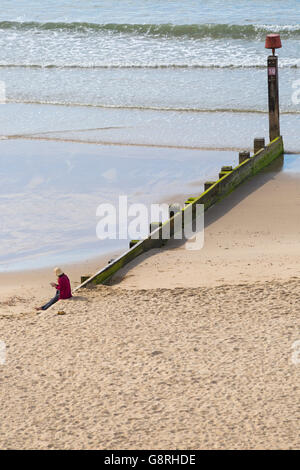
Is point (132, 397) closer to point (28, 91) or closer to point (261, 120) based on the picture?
point (261, 120)

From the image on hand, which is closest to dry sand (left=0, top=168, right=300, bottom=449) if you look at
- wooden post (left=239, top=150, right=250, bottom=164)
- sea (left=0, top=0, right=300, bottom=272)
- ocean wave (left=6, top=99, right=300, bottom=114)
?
sea (left=0, top=0, right=300, bottom=272)

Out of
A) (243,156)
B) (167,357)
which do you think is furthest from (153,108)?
(167,357)

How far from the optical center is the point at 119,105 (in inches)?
869

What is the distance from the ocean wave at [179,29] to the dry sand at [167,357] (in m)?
20.1

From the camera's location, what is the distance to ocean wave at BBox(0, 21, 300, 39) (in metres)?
30.6

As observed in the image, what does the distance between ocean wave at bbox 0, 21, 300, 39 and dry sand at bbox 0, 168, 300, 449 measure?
66.1ft

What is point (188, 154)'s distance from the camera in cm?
1714

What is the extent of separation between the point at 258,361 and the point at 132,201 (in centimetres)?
628

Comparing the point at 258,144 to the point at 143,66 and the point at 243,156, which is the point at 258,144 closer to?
the point at 243,156

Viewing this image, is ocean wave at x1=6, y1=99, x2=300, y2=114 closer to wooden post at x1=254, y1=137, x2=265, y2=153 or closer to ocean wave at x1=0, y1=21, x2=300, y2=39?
wooden post at x1=254, y1=137, x2=265, y2=153

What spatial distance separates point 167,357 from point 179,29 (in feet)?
82.7

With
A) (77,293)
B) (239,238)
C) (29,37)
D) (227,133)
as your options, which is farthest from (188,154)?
(29,37)

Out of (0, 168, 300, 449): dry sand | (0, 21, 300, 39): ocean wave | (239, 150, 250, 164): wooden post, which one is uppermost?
(0, 21, 300, 39): ocean wave

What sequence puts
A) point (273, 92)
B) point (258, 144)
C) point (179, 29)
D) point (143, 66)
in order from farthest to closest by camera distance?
point (179, 29) < point (143, 66) < point (273, 92) < point (258, 144)
